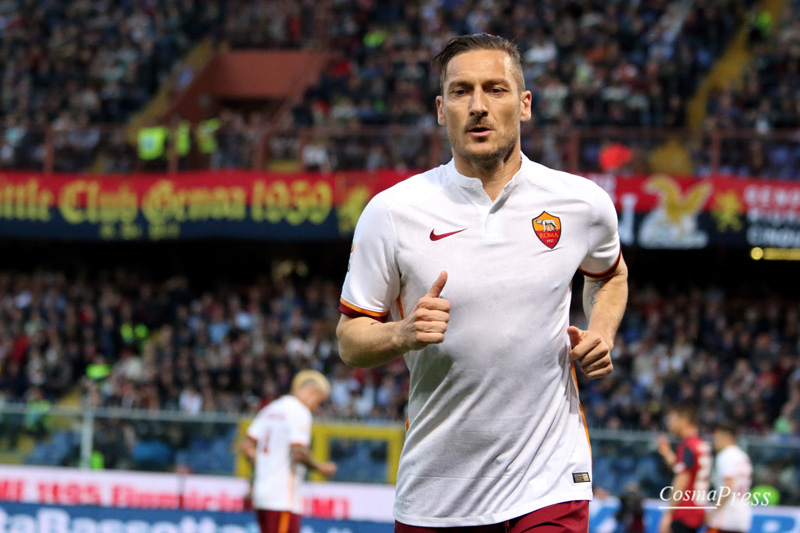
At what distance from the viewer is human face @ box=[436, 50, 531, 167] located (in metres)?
3.38

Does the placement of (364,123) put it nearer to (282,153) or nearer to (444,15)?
(282,153)

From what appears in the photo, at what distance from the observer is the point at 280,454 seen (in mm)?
9102

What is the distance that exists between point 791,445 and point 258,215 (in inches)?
456

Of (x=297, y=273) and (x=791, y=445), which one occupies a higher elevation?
(x=297, y=273)

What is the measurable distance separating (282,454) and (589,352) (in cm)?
618

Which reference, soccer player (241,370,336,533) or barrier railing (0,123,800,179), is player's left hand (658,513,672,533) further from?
barrier railing (0,123,800,179)

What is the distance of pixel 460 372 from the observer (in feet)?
10.8

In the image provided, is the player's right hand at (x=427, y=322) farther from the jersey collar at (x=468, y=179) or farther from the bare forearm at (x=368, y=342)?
the jersey collar at (x=468, y=179)

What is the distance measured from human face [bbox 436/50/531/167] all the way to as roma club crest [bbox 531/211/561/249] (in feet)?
0.74

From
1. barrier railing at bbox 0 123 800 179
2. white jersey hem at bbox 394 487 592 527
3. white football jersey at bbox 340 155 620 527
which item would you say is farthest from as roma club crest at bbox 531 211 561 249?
barrier railing at bbox 0 123 800 179

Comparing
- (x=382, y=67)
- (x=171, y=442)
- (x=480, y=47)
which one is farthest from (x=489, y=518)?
(x=382, y=67)

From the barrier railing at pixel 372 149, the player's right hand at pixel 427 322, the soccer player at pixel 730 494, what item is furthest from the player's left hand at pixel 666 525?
the barrier railing at pixel 372 149

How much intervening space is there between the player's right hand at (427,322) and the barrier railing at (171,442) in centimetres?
1004

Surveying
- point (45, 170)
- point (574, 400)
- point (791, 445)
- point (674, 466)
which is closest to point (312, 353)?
point (45, 170)
